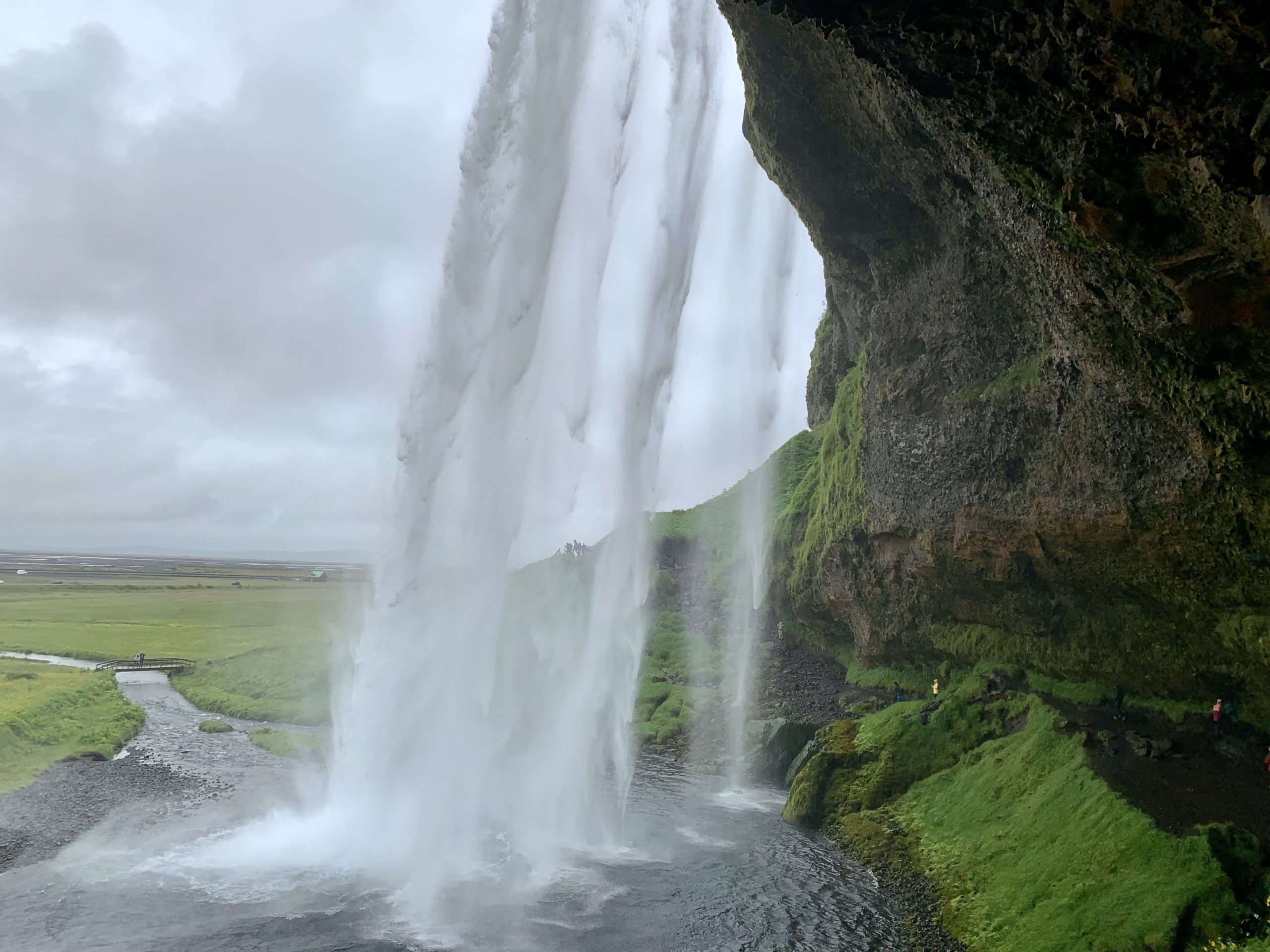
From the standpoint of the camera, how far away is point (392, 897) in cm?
1988

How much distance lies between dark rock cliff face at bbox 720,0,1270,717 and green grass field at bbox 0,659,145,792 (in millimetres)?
36720

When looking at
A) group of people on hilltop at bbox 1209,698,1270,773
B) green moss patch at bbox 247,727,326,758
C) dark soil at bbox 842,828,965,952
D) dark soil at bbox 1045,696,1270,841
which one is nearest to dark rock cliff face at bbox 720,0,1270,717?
group of people on hilltop at bbox 1209,698,1270,773

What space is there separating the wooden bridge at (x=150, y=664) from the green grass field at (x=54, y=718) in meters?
7.52

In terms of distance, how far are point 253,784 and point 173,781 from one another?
9.95 ft

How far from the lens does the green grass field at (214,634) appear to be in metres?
48.4

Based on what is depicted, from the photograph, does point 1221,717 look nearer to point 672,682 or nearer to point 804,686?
point 804,686

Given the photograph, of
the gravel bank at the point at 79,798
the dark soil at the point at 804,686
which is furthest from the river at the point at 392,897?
the dark soil at the point at 804,686

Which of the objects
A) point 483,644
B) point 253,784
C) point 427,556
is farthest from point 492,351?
point 253,784

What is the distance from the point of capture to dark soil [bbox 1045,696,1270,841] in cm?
1919

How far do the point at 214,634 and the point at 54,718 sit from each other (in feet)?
129

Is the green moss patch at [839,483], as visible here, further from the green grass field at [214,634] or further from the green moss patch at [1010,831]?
the green grass field at [214,634]

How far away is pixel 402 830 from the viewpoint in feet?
75.3

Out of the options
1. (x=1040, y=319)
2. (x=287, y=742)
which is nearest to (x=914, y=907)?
(x=1040, y=319)

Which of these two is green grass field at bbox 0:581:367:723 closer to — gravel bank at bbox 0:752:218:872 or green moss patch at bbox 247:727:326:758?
green moss patch at bbox 247:727:326:758
